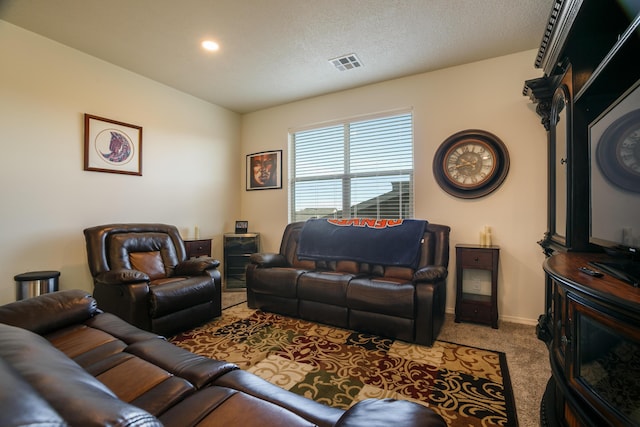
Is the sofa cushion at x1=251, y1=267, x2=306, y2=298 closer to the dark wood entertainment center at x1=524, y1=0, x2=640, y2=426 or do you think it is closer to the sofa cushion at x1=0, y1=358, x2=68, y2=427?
the dark wood entertainment center at x1=524, y1=0, x2=640, y2=426

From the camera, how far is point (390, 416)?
0.74 meters

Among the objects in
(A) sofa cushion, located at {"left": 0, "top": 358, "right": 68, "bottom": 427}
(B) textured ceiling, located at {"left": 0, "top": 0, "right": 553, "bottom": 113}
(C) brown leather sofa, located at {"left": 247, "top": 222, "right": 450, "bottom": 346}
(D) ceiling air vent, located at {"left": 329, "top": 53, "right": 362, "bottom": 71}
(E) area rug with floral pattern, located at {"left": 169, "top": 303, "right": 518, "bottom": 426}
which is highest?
(D) ceiling air vent, located at {"left": 329, "top": 53, "right": 362, "bottom": 71}

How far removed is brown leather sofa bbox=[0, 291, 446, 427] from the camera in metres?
0.48

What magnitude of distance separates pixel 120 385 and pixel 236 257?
3390 mm

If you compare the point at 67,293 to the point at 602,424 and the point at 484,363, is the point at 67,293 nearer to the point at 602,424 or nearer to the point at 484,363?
the point at 602,424

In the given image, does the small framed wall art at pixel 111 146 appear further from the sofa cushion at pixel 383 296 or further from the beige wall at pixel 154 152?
the sofa cushion at pixel 383 296

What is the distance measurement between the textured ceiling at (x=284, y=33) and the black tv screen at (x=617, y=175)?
5.05 ft

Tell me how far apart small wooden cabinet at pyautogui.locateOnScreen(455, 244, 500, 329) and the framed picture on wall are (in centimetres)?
292

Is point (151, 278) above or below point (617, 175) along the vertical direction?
below

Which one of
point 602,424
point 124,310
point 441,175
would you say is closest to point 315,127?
point 441,175

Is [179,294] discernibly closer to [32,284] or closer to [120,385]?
[32,284]

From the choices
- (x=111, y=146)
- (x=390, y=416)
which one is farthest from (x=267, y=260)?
(x=390, y=416)

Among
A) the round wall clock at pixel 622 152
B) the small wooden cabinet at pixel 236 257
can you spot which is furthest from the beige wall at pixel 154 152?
the round wall clock at pixel 622 152

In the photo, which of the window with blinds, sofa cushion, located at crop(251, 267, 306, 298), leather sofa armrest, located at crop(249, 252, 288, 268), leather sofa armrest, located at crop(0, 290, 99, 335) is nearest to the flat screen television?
the window with blinds
